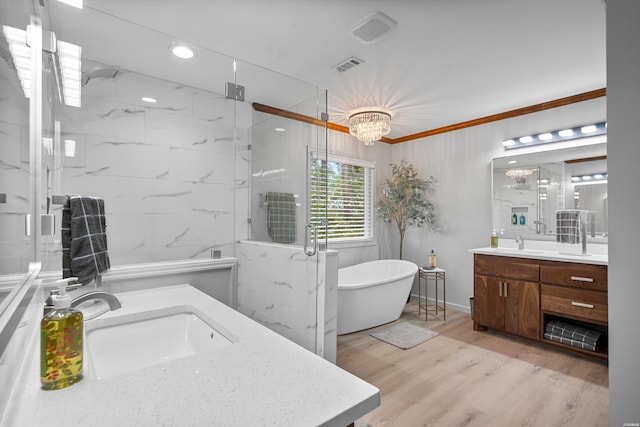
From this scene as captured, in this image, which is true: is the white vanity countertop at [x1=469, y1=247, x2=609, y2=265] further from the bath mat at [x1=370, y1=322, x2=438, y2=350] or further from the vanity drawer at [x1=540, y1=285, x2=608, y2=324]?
the bath mat at [x1=370, y1=322, x2=438, y2=350]

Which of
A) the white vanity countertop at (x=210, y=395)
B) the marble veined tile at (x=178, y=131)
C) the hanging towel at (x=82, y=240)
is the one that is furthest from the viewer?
the marble veined tile at (x=178, y=131)

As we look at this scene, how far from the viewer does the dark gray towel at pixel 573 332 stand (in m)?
2.68

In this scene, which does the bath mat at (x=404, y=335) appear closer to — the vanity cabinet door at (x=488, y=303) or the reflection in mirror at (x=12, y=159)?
the vanity cabinet door at (x=488, y=303)

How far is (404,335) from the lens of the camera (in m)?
3.23

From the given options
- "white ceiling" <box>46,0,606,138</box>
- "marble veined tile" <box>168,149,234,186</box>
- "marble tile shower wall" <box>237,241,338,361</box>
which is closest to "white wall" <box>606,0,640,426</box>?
"white ceiling" <box>46,0,606,138</box>

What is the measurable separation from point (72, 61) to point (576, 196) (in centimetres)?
445

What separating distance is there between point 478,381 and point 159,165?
9.46 ft

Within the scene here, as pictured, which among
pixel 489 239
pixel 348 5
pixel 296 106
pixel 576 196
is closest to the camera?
pixel 348 5

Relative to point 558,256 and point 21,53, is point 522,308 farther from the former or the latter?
point 21,53

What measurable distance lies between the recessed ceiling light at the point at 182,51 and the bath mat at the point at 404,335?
121 inches

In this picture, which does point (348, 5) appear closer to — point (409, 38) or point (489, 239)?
point (409, 38)

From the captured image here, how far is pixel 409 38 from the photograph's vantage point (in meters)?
2.15

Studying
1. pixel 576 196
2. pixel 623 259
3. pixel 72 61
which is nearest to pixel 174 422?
pixel 623 259

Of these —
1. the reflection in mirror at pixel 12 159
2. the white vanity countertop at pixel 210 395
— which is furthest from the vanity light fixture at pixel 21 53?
the white vanity countertop at pixel 210 395
